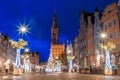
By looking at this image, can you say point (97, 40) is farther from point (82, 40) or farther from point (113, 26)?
point (82, 40)

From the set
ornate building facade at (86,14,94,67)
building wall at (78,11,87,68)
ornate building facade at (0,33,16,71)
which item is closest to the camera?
ornate building facade at (86,14,94,67)

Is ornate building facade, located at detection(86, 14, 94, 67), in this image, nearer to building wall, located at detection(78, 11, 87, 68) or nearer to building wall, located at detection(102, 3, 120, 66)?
building wall, located at detection(78, 11, 87, 68)

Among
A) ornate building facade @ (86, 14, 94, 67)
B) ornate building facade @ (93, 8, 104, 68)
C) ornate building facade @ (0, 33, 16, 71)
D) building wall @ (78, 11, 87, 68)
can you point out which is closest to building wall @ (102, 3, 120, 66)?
ornate building facade @ (93, 8, 104, 68)

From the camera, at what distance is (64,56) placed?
595 feet

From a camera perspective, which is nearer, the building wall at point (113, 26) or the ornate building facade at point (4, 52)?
the building wall at point (113, 26)

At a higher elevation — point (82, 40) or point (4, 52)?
point (82, 40)

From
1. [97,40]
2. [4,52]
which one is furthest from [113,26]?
[4,52]

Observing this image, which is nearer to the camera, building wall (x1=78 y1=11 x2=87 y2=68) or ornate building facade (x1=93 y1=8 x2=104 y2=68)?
ornate building facade (x1=93 y1=8 x2=104 y2=68)

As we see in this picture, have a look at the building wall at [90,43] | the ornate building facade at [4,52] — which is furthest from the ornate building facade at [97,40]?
the ornate building facade at [4,52]

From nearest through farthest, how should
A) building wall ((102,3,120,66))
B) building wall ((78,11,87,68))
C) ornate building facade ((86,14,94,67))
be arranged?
building wall ((102,3,120,66)) → ornate building facade ((86,14,94,67)) → building wall ((78,11,87,68))

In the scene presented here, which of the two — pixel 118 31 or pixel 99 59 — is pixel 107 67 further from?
pixel 99 59

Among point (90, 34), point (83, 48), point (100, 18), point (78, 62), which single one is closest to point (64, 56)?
point (78, 62)

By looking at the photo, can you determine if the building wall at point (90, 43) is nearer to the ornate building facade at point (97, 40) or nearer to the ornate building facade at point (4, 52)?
the ornate building facade at point (97, 40)

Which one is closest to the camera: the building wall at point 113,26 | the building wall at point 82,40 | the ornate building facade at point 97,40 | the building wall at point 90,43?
the building wall at point 113,26
